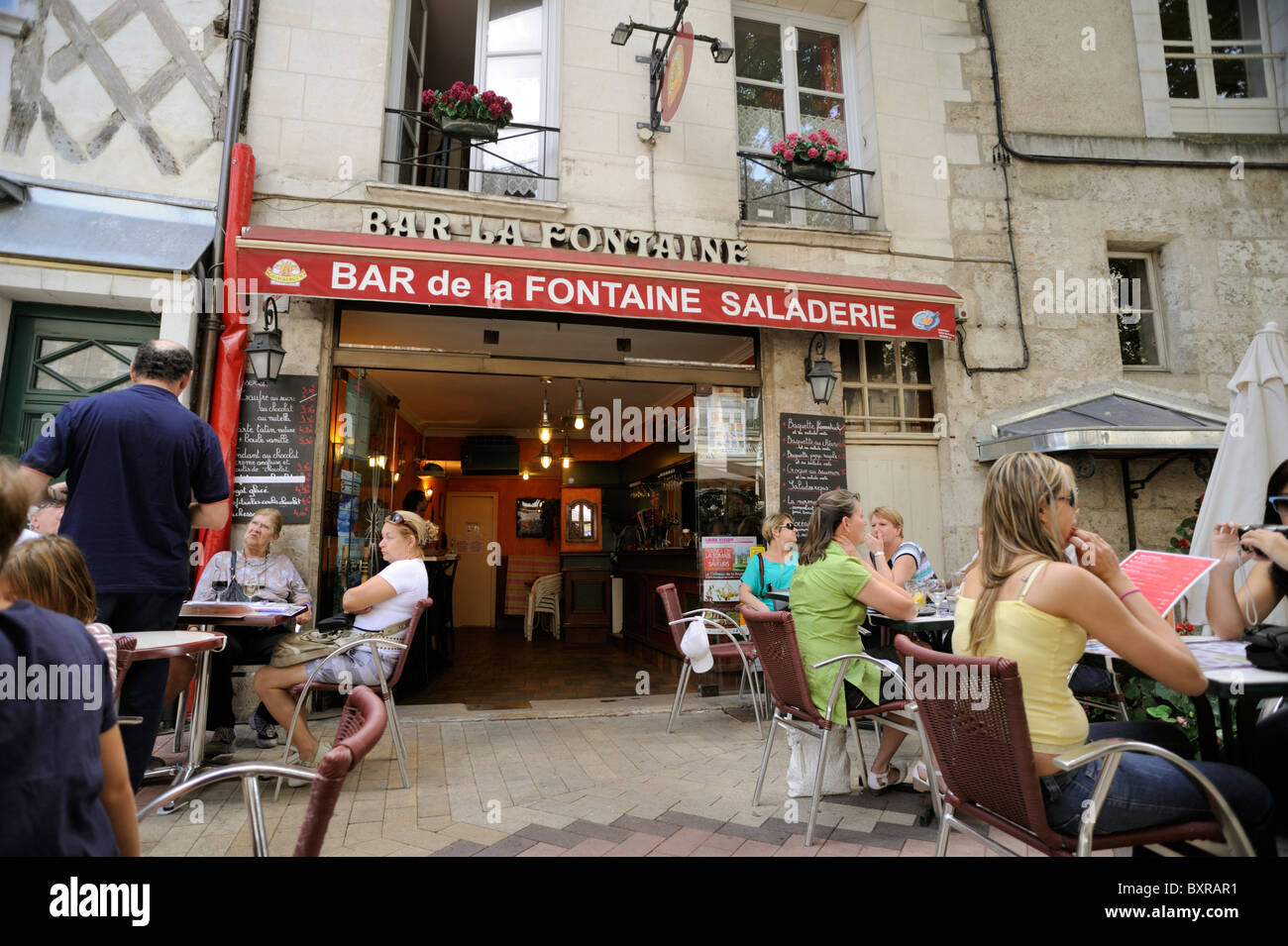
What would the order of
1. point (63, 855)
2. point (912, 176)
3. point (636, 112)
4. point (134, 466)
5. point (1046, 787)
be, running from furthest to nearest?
point (912, 176), point (636, 112), point (134, 466), point (1046, 787), point (63, 855)

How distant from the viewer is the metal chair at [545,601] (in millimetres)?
10133

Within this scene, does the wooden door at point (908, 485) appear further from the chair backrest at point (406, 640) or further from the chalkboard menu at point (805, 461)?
the chair backrest at point (406, 640)

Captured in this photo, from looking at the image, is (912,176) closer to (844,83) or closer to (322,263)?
(844,83)

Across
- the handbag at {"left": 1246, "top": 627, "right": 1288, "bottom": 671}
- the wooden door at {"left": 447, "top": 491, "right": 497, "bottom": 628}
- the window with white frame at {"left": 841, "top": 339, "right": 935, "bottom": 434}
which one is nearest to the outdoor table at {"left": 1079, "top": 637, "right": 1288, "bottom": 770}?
the handbag at {"left": 1246, "top": 627, "right": 1288, "bottom": 671}

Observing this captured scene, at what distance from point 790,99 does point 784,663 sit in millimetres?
5901

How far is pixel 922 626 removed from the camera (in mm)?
3170

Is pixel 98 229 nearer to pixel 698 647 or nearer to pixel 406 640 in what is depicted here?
pixel 406 640

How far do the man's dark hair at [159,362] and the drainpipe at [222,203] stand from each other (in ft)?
7.16

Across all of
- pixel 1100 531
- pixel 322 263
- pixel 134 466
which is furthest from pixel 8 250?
pixel 1100 531

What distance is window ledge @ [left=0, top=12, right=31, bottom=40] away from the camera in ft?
15.6

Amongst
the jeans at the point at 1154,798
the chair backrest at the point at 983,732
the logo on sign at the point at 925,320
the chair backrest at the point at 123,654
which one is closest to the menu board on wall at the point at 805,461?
the logo on sign at the point at 925,320

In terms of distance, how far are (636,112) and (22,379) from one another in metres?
5.07

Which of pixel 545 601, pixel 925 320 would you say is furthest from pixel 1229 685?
pixel 545 601

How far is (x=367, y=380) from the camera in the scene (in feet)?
19.9
